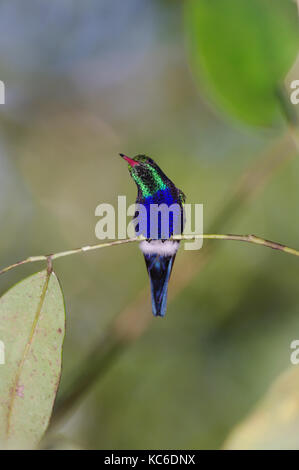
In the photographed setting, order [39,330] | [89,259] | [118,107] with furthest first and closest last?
[118,107], [89,259], [39,330]

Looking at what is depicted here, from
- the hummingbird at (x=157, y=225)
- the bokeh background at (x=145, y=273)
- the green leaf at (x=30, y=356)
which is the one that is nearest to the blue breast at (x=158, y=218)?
the hummingbird at (x=157, y=225)

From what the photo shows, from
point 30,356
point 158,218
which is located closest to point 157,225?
point 158,218

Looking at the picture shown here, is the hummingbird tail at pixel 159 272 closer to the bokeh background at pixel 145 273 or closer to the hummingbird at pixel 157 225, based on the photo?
the hummingbird at pixel 157 225

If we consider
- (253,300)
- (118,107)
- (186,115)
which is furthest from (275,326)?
(118,107)

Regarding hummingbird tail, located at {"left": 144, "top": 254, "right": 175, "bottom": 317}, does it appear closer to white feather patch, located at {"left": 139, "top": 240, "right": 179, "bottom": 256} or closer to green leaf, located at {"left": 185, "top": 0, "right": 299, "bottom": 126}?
white feather patch, located at {"left": 139, "top": 240, "right": 179, "bottom": 256}

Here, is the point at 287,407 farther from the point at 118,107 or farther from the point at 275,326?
the point at 118,107

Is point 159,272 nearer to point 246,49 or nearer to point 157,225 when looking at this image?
point 157,225
